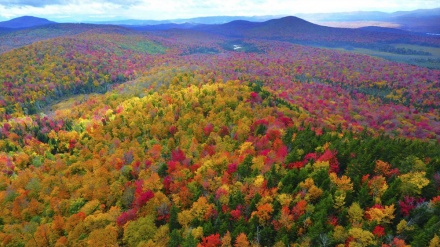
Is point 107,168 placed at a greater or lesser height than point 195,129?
lesser

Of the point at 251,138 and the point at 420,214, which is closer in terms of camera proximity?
the point at 420,214

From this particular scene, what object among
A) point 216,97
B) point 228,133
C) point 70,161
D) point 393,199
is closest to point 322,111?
point 216,97

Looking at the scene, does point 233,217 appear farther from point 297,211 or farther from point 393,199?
point 393,199

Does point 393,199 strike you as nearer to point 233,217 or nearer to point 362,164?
point 362,164

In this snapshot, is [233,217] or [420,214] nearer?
[420,214]

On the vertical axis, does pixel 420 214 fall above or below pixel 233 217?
above

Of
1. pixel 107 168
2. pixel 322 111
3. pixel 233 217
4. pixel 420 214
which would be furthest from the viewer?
pixel 322 111

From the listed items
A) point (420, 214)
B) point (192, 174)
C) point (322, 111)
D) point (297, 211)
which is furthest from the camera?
point (322, 111)

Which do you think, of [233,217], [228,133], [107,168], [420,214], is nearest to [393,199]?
[420,214]

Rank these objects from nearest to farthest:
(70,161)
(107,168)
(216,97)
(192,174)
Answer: (192,174) → (107,168) → (70,161) → (216,97)
